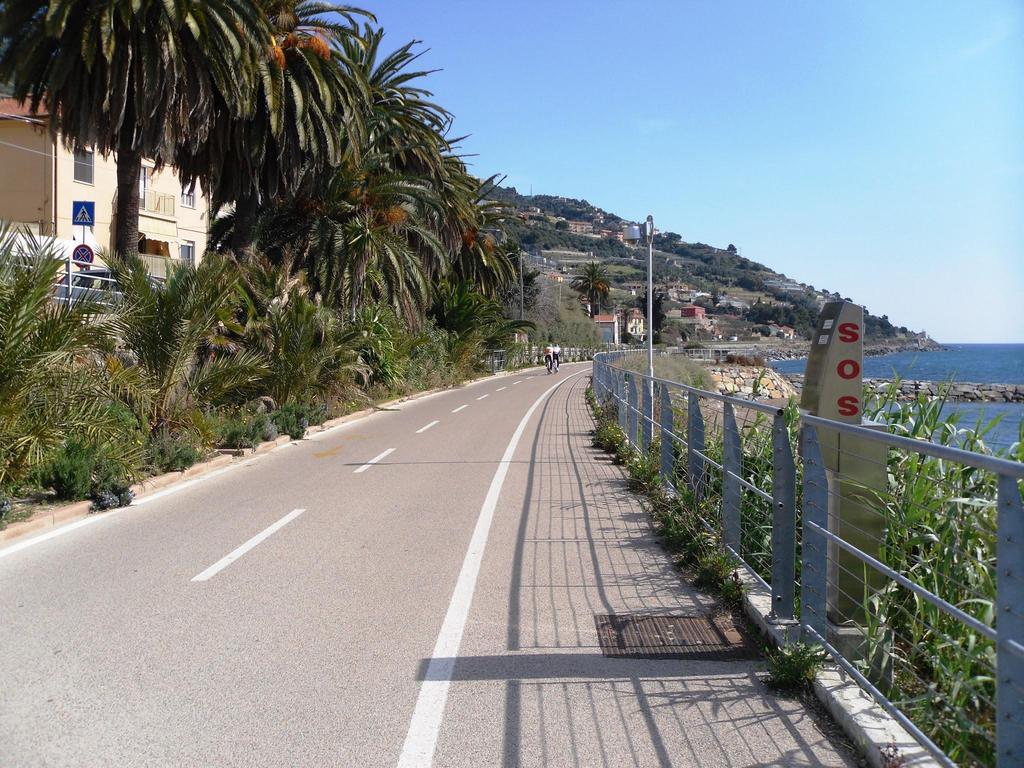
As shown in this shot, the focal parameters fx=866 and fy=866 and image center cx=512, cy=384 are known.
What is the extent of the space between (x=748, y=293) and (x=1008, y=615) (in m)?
168

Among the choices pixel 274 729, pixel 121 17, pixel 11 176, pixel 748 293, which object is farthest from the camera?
pixel 748 293

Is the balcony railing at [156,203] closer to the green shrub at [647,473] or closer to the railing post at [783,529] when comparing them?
the green shrub at [647,473]

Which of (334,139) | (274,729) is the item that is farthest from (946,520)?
(334,139)

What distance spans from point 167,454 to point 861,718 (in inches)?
434

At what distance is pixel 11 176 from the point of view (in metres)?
35.5

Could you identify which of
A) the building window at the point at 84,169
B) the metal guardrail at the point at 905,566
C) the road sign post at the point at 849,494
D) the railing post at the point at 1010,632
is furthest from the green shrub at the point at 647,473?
the building window at the point at 84,169

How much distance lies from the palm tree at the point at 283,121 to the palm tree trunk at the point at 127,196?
224 centimetres

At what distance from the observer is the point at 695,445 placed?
9109 mm

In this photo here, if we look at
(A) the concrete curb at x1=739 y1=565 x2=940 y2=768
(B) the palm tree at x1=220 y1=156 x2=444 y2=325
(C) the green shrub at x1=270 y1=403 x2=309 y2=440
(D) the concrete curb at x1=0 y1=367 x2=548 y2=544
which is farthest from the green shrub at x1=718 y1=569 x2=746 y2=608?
(B) the palm tree at x1=220 y1=156 x2=444 y2=325

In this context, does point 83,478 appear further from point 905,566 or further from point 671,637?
point 905,566

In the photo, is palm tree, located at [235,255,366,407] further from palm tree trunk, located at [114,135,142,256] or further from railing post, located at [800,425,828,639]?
railing post, located at [800,425,828,639]

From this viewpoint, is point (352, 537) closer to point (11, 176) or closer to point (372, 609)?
point (372, 609)

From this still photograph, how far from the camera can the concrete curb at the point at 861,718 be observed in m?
3.86

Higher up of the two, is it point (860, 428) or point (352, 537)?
point (860, 428)
